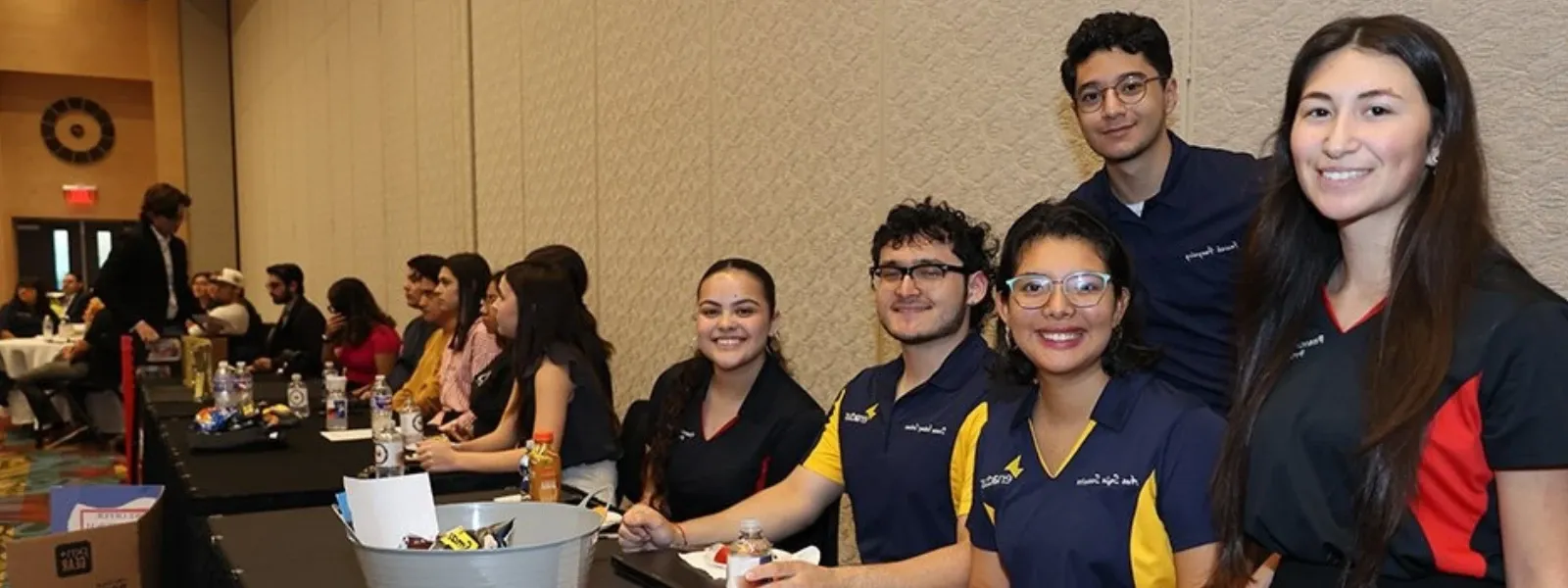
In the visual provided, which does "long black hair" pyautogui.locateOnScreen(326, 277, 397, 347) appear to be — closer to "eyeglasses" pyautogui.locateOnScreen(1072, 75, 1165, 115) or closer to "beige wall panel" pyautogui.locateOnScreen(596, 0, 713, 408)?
"beige wall panel" pyautogui.locateOnScreen(596, 0, 713, 408)

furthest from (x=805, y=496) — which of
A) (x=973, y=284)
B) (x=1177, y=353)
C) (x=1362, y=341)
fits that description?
(x=1362, y=341)

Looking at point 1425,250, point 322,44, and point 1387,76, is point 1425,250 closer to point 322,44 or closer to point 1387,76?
point 1387,76

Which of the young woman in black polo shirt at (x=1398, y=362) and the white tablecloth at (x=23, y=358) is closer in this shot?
the young woman in black polo shirt at (x=1398, y=362)

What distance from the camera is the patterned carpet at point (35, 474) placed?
17.7 ft

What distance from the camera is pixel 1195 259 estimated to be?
1.92m

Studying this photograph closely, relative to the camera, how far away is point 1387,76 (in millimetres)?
1224

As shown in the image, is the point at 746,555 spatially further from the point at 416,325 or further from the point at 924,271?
the point at 416,325

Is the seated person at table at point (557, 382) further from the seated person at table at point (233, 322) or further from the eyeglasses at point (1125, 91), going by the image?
the seated person at table at point (233, 322)

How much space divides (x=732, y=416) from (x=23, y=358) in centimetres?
747

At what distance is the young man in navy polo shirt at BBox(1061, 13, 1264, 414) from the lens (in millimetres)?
1916

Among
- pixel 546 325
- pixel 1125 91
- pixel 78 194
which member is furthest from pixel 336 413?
pixel 78 194

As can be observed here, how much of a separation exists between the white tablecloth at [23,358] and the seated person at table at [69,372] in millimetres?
90

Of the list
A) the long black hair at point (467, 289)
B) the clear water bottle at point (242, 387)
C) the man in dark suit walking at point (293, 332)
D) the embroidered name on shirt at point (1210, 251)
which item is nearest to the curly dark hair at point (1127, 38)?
the embroidered name on shirt at point (1210, 251)

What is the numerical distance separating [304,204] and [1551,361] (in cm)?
1030
